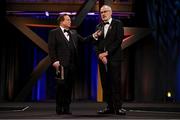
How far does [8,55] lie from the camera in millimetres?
7891

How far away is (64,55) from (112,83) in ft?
1.97

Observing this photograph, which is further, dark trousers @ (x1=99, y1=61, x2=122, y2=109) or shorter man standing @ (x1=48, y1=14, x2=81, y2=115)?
shorter man standing @ (x1=48, y1=14, x2=81, y2=115)

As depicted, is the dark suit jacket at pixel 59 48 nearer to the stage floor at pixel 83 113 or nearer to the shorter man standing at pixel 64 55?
the shorter man standing at pixel 64 55

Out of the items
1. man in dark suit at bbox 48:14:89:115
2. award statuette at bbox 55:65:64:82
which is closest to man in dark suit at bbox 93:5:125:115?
man in dark suit at bbox 48:14:89:115

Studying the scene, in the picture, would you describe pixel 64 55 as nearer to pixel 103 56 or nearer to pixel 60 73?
pixel 60 73

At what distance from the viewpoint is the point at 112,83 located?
428 centimetres

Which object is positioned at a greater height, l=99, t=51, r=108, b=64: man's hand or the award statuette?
l=99, t=51, r=108, b=64: man's hand

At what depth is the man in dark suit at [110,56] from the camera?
424 centimetres

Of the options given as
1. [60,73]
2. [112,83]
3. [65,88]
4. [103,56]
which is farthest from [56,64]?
[112,83]

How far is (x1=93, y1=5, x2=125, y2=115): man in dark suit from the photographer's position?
4.24 meters

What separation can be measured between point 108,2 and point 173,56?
5.71ft

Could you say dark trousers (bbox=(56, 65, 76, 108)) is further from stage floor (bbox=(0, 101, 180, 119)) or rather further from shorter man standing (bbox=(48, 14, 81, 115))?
stage floor (bbox=(0, 101, 180, 119))

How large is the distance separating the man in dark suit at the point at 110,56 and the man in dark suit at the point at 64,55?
31 cm

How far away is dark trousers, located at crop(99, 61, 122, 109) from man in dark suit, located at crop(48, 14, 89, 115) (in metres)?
0.36
